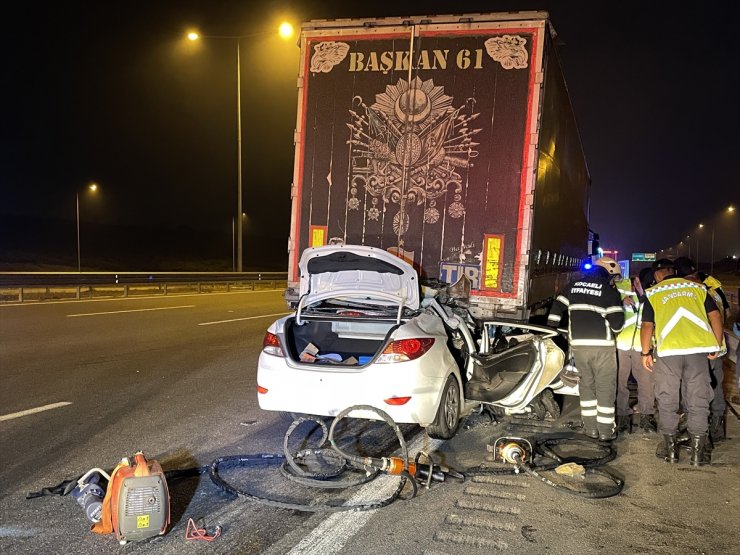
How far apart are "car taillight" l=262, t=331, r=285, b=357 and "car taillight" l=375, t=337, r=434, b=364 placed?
850mm

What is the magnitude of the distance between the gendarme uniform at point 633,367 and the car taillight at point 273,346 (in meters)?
3.35

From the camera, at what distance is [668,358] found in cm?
512

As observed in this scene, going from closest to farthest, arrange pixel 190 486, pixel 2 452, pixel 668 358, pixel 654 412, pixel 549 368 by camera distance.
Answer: pixel 190 486 → pixel 2 452 → pixel 668 358 → pixel 549 368 → pixel 654 412

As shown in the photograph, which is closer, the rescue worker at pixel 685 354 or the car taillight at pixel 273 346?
the rescue worker at pixel 685 354

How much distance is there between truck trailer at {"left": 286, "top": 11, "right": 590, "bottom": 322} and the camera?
651 centimetres

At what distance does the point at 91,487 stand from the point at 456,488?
231cm

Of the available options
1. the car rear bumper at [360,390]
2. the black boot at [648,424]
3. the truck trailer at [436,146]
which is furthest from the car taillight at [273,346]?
the black boot at [648,424]

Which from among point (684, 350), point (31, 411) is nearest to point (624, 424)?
point (684, 350)

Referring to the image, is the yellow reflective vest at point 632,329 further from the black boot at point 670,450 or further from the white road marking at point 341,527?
the white road marking at point 341,527

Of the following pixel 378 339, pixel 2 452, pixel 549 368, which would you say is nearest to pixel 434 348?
pixel 378 339

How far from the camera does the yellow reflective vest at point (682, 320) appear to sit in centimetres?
502

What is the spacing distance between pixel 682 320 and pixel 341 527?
11.1ft

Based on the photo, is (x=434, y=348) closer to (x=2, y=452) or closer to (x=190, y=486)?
(x=190, y=486)

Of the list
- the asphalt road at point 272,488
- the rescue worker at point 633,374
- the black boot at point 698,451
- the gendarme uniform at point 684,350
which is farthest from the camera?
the rescue worker at point 633,374
